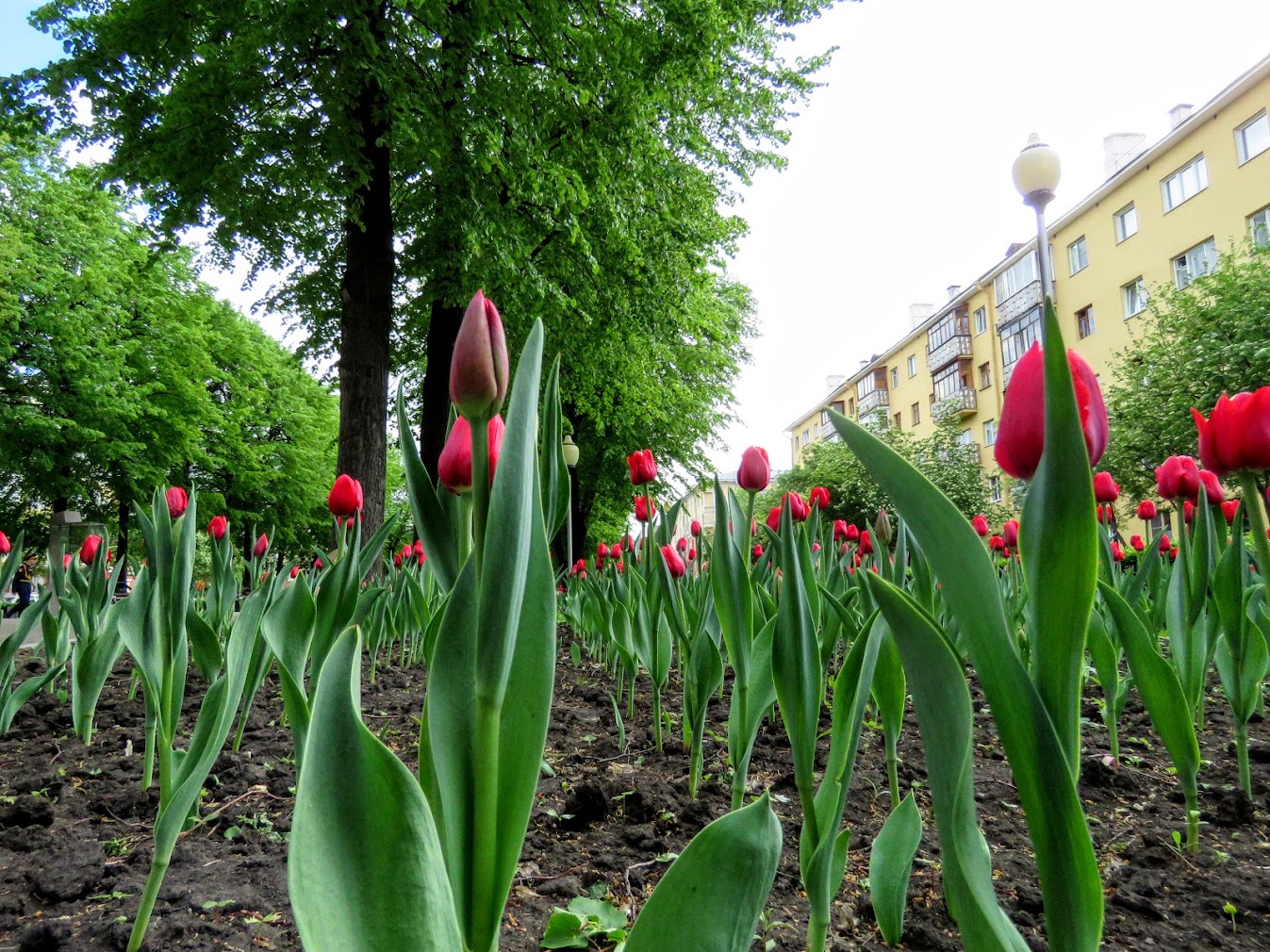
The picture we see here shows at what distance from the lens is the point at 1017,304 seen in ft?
90.8

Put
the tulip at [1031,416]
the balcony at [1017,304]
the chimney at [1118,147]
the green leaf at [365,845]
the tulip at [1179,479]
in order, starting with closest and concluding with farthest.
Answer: the green leaf at [365,845] < the tulip at [1031,416] < the tulip at [1179,479] < the chimney at [1118,147] < the balcony at [1017,304]

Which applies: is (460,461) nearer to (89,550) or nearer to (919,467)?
(89,550)

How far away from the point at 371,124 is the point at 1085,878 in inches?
324

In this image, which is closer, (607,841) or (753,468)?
(607,841)

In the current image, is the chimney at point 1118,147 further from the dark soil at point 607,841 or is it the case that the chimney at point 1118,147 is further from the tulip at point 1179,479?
the dark soil at point 607,841

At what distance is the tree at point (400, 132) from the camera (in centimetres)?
657

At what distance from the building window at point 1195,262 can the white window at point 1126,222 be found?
74.0 inches

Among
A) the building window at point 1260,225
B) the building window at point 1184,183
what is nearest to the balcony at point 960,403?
the building window at point 1184,183

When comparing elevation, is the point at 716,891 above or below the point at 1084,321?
below

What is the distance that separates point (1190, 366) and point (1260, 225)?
3821mm

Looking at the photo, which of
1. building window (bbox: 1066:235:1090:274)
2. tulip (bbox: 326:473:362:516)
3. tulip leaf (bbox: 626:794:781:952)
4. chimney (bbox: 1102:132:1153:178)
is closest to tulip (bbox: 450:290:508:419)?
tulip leaf (bbox: 626:794:781:952)

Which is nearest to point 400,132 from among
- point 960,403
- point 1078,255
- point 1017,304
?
point 1078,255

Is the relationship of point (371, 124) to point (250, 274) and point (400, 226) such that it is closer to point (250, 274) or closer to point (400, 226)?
point (400, 226)

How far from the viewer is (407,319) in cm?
1076
